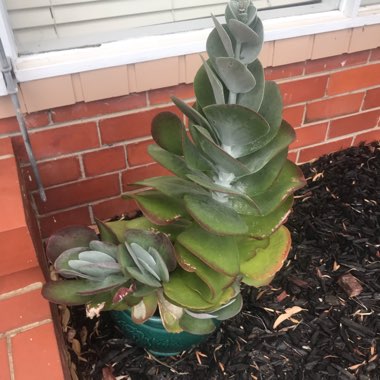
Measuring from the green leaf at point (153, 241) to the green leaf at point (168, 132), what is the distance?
23 centimetres

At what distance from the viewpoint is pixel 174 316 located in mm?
1200

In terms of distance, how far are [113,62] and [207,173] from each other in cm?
57

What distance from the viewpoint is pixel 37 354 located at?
1.16 meters

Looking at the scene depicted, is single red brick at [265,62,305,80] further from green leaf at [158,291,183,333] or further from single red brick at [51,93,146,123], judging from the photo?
green leaf at [158,291,183,333]

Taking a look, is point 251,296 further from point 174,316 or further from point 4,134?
point 4,134

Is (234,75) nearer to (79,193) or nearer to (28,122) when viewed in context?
(28,122)

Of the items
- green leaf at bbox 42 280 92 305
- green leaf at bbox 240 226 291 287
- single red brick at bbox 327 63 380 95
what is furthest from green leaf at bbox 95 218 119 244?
single red brick at bbox 327 63 380 95

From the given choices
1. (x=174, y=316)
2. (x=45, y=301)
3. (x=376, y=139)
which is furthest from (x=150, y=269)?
(x=376, y=139)

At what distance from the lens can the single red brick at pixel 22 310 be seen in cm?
121

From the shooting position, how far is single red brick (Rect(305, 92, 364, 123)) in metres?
2.01

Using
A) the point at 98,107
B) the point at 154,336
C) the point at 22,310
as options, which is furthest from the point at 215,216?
the point at 98,107

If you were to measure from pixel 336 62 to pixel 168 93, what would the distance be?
0.75 m

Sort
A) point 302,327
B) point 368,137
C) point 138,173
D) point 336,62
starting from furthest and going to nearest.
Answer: point 368,137, point 336,62, point 138,173, point 302,327

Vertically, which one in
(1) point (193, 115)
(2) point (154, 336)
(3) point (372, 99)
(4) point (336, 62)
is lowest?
(2) point (154, 336)
